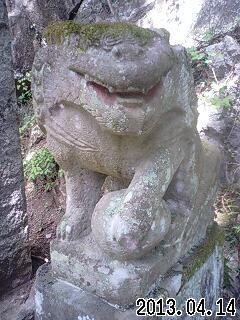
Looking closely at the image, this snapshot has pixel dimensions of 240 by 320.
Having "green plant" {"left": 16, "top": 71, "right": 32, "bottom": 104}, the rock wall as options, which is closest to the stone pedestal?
the rock wall

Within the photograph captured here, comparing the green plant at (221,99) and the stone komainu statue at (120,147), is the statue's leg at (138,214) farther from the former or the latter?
the green plant at (221,99)

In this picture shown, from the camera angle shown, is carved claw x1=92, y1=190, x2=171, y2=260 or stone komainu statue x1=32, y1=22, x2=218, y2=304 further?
carved claw x1=92, y1=190, x2=171, y2=260

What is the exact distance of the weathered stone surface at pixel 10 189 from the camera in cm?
184

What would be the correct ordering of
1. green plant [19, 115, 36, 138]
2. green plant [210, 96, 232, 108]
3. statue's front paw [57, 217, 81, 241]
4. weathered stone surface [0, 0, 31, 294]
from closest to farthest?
statue's front paw [57, 217, 81, 241] < weathered stone surface [0, 0, 31, 294] < green plant [210, 96, 232, 108] < green plant [19, 115, 36, 138]

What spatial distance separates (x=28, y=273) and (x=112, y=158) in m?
1.02

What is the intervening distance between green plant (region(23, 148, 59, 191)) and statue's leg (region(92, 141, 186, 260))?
2.03 m

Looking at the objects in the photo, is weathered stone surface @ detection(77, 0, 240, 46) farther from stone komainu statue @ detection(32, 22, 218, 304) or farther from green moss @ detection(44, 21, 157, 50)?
green moss @ detection(44, 21, 157, 50)

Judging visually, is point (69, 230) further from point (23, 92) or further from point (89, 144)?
point (23, 92)

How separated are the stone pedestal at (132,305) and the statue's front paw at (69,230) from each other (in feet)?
0.45

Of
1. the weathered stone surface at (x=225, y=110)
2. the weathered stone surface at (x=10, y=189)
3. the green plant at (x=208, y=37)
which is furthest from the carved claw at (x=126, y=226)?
the green plant at (x=208, y=37)

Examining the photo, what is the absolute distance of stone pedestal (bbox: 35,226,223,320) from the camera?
1.29m

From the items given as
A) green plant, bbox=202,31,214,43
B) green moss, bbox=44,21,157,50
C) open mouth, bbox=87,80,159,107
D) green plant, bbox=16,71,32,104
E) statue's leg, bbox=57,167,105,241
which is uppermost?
green plant, bbox=202,31,214,43

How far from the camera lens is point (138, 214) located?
47.4 inches

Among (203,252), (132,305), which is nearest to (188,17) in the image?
(203,252)
